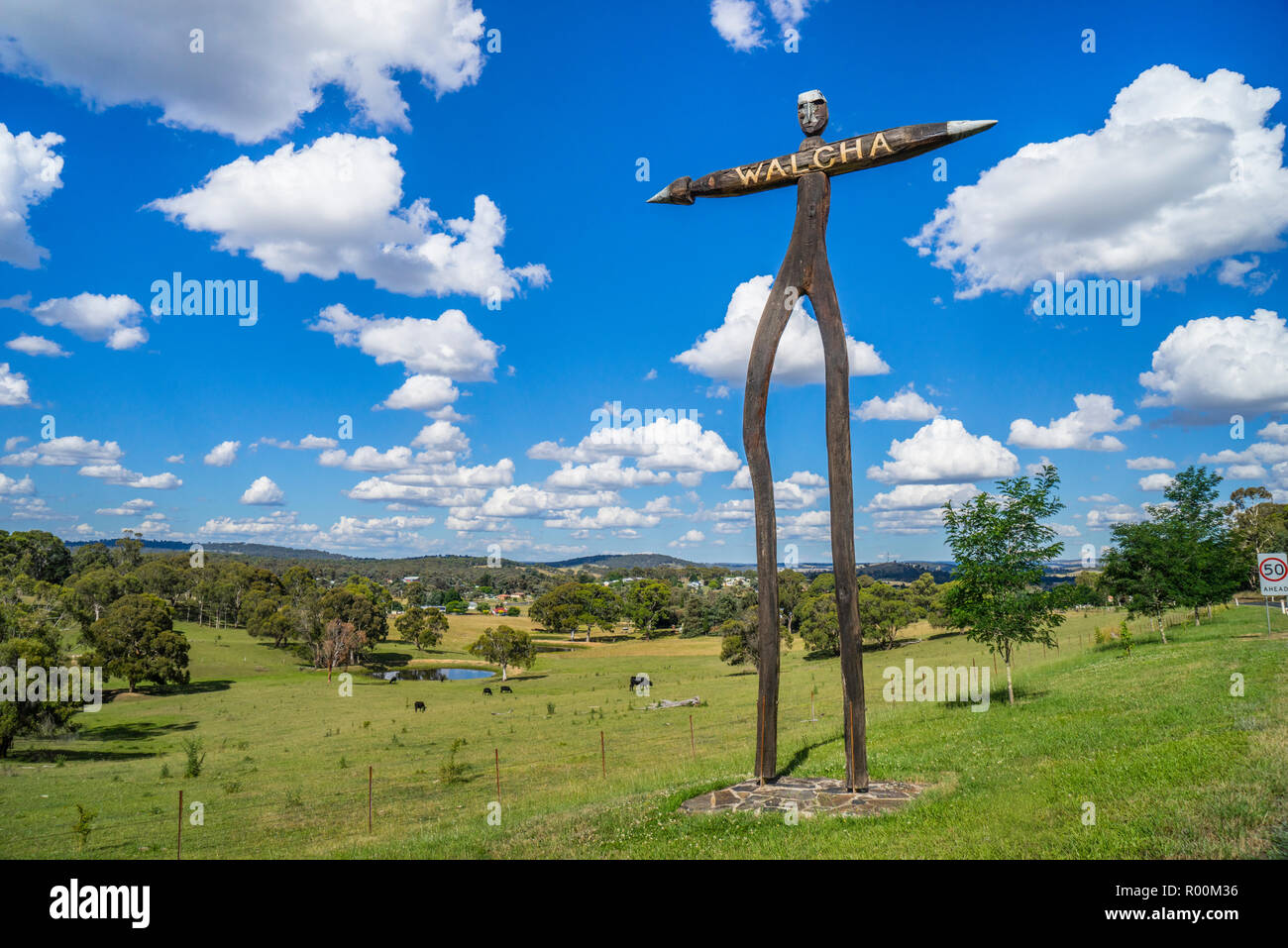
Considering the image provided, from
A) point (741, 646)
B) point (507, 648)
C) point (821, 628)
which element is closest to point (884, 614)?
point (821, 628)

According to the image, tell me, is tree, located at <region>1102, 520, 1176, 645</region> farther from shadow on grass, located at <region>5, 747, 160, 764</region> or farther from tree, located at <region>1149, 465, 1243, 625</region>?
shadow on grass, located at <region>5, 747, 160, 764</region>

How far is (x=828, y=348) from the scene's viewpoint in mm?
9922

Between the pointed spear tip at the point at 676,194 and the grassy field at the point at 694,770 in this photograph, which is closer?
the grassy field at the point at 694,770

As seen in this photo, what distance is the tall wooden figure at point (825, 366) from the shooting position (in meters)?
9.45

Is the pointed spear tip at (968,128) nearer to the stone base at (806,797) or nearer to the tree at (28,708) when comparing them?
the stone base at (806,797)

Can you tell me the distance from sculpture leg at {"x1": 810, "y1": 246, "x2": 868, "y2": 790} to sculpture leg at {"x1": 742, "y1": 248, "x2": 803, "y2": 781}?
46 cm

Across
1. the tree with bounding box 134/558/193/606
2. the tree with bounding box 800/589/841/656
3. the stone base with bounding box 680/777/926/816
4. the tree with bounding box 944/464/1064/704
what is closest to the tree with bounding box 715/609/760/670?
the tree with bounding box 800/589/841/656

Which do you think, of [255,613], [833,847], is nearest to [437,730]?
[833,847]

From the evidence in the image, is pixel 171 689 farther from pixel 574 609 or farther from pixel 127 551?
pixel 127 551

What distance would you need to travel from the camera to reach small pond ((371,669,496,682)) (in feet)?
219

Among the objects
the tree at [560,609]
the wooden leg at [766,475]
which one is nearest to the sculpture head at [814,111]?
the wooden leg at [766,475]

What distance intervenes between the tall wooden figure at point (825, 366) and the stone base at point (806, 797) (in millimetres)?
277
